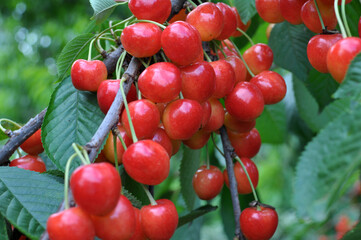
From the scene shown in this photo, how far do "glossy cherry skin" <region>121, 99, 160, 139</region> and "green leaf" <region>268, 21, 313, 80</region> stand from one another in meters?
0.59

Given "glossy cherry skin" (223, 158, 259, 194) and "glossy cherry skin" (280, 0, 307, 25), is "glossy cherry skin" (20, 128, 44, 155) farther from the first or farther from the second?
"glossy cherry skin" (280, 0, 307, 25)

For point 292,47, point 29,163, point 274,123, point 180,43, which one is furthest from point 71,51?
point 274,123

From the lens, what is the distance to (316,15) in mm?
750

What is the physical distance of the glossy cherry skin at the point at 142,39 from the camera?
0.67 m

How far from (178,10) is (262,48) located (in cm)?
22

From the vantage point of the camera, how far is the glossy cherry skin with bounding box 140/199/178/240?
1.97ft

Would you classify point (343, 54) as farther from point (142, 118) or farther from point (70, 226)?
point (70, 226)

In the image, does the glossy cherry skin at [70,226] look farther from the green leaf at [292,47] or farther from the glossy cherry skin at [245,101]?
the green leaf at [292,47]

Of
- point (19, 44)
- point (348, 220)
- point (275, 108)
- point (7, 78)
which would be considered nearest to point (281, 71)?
point (275, 108)

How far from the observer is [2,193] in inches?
26.4

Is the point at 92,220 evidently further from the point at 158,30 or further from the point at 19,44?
the point at 19,44

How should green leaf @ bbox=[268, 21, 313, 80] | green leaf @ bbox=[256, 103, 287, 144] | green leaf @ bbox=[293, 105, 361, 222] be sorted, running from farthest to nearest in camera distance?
green leaf @ bbox=[256, 103, 287, 144] < green leaf @ bbox=[268, 21, 313, 80] < green leaf @ bbox=[293, 105, 361, 222]

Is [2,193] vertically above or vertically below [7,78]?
above

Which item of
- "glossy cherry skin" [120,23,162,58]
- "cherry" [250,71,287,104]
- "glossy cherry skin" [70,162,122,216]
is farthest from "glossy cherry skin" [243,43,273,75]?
"glossy cherry skin" [70,162,122,216]
